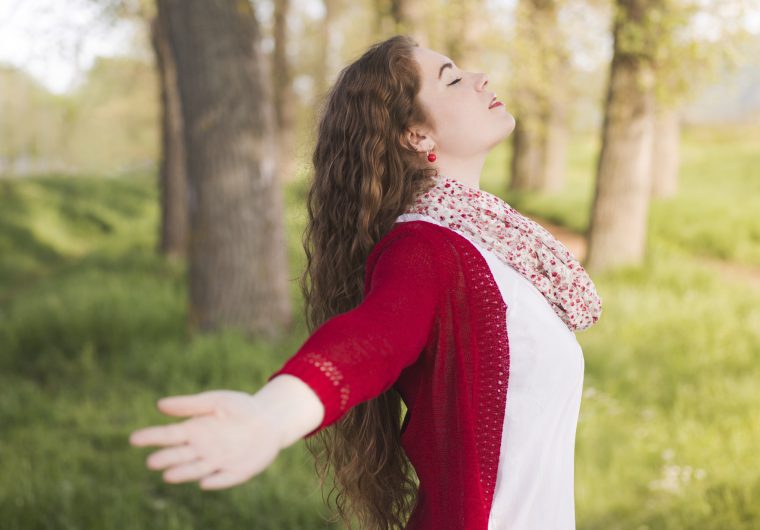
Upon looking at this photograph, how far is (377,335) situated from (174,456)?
377 mm

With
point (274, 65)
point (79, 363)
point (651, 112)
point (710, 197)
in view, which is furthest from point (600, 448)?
point (274, 65)

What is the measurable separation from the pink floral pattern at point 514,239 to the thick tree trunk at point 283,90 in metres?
13.6

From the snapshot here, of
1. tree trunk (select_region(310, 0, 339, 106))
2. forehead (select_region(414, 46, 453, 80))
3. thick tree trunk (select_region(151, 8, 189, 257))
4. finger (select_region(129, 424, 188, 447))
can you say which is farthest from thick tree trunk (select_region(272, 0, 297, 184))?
finger (select_region(129, 424, 188, 447))

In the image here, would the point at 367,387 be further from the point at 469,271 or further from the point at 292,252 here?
the point at 292,252

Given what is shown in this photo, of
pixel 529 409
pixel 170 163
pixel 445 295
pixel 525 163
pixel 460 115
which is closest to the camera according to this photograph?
pixel 445 295

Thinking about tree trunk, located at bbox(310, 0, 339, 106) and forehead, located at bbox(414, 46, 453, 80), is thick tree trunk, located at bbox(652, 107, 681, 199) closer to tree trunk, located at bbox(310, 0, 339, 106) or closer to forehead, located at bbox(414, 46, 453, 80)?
tree trunk, located at bbox(310, 0, 339, 106)

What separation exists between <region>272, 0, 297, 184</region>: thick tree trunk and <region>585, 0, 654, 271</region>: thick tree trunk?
824cm

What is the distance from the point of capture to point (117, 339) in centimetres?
627

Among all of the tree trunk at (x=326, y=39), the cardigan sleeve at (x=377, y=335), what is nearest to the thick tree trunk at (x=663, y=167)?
the tree trunk at (x=326, y=39)

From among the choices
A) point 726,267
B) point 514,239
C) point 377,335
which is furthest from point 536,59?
point 377,335

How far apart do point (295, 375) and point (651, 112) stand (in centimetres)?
779

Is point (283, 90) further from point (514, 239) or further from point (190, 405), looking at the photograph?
point (190, 405)

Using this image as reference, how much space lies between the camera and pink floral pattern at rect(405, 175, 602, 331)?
155cm

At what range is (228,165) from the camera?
19.0ft
